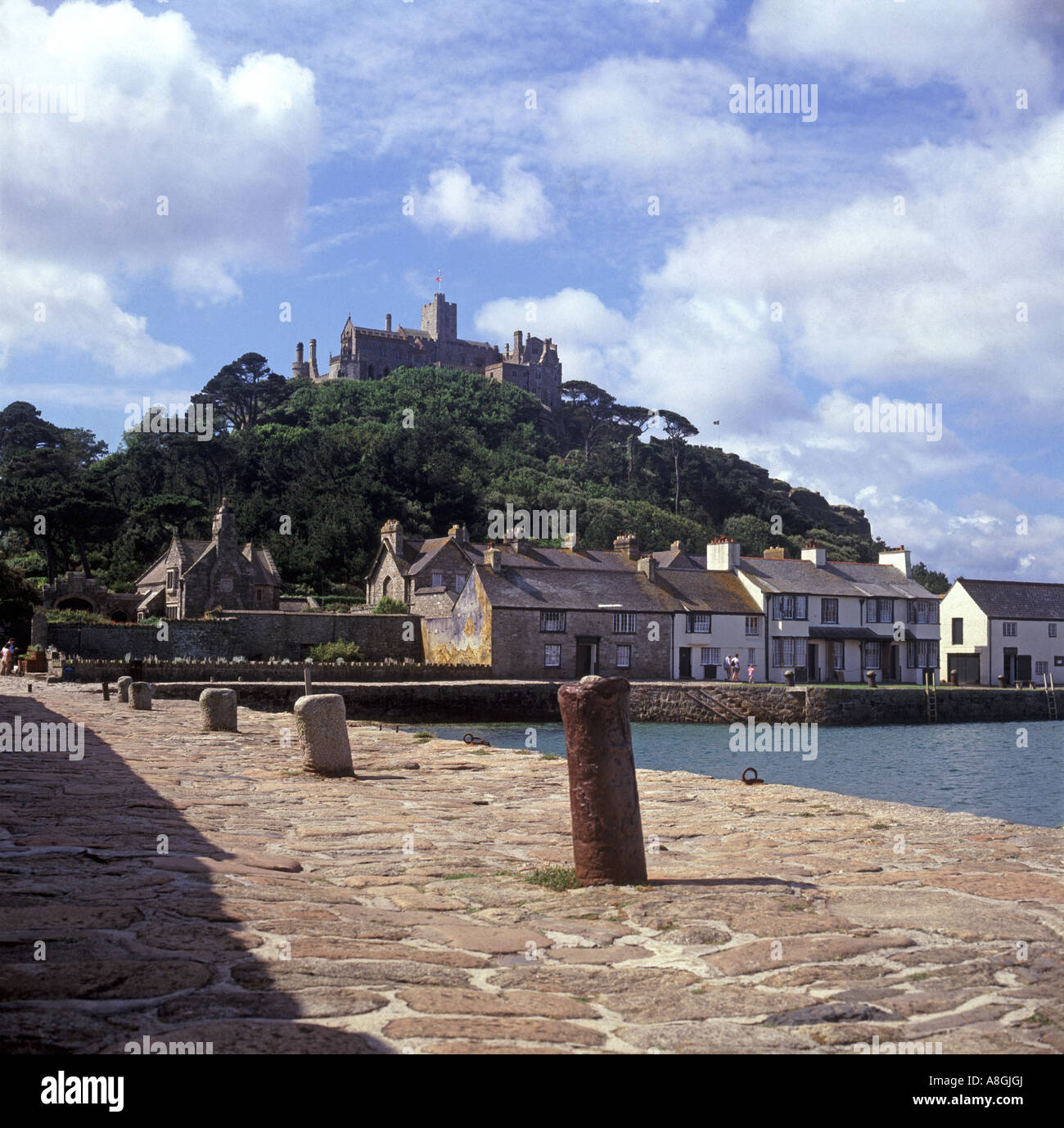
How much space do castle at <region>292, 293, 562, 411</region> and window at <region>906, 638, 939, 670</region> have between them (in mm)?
92348

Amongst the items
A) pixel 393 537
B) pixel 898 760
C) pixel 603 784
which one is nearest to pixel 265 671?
pixel 898 760

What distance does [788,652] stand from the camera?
56.0 metres

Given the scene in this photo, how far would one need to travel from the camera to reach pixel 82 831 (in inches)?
307

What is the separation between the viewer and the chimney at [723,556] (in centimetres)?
5816

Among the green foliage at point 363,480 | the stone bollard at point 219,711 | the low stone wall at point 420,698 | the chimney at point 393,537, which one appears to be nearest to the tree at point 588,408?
the green foliage at point 363,480

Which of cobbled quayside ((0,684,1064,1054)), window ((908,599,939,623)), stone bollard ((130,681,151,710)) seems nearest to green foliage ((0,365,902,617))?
window ((908,599,939,623))

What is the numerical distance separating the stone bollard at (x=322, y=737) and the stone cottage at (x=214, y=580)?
4676 centimetres

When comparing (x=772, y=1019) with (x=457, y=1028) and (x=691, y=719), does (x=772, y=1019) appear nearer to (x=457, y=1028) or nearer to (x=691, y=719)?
(x=457, y=1028)

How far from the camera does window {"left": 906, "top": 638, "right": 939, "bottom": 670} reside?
2323 inches

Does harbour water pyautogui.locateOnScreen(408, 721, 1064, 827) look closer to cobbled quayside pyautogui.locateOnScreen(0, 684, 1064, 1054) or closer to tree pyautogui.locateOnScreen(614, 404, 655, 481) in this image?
cobbled quayside pyautogui.locateOnScreen(0, 684, 1064, 1054)

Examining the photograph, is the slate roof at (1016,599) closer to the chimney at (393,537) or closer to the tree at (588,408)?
the chimney at (393,537)

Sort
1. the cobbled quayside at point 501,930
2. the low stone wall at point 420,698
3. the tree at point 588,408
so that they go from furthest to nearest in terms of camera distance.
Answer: the tree at point 588,408 < the low stone wall at point 420,698 < the cobbled quayside at point 501,930

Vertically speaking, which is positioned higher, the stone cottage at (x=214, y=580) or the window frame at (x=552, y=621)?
the stone cottage at (x=214, y=580)
